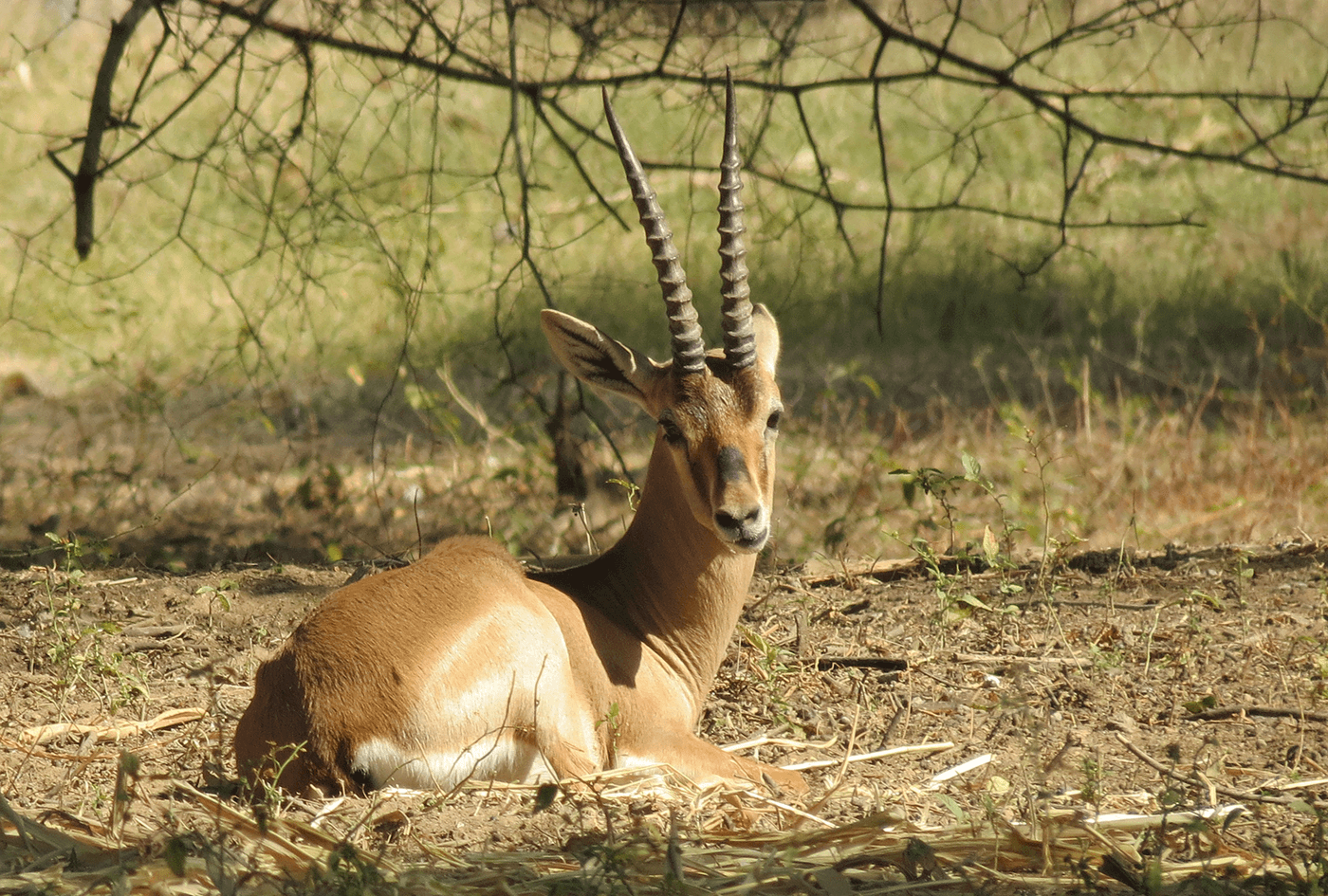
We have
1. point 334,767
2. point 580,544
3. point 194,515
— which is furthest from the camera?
point 194,515

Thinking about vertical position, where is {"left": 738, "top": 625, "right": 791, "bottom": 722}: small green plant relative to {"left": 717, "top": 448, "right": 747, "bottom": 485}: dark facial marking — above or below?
below

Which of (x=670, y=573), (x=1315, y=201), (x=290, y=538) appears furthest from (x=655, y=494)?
(x=1315, y=201)

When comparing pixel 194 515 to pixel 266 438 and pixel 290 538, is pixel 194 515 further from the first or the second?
pixel 266 438

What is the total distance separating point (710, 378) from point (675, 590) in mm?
690

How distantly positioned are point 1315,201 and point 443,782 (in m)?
10.4

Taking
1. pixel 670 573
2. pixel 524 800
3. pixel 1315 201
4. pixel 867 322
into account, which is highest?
pixel 1315 201

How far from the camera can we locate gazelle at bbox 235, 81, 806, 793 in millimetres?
3441

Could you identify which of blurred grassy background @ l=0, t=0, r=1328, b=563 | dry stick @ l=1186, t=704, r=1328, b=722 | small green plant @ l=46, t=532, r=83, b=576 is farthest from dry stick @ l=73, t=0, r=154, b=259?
dry stick @ l=1186, t=704, r=1328, b=722

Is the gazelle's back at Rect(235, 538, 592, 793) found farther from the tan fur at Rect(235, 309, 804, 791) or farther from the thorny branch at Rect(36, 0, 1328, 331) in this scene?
the thorny branch at Rect(36, 0, 1328, 331)

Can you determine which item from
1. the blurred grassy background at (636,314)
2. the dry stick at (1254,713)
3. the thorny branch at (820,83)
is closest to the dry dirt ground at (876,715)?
the dry stick at (1254,713)

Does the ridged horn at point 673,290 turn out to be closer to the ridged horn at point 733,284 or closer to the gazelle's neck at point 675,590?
the ridged horn at point 733,284

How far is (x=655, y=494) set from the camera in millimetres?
4309

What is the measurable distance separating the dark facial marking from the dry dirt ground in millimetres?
802

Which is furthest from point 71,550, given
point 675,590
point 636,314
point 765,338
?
point 636,314
